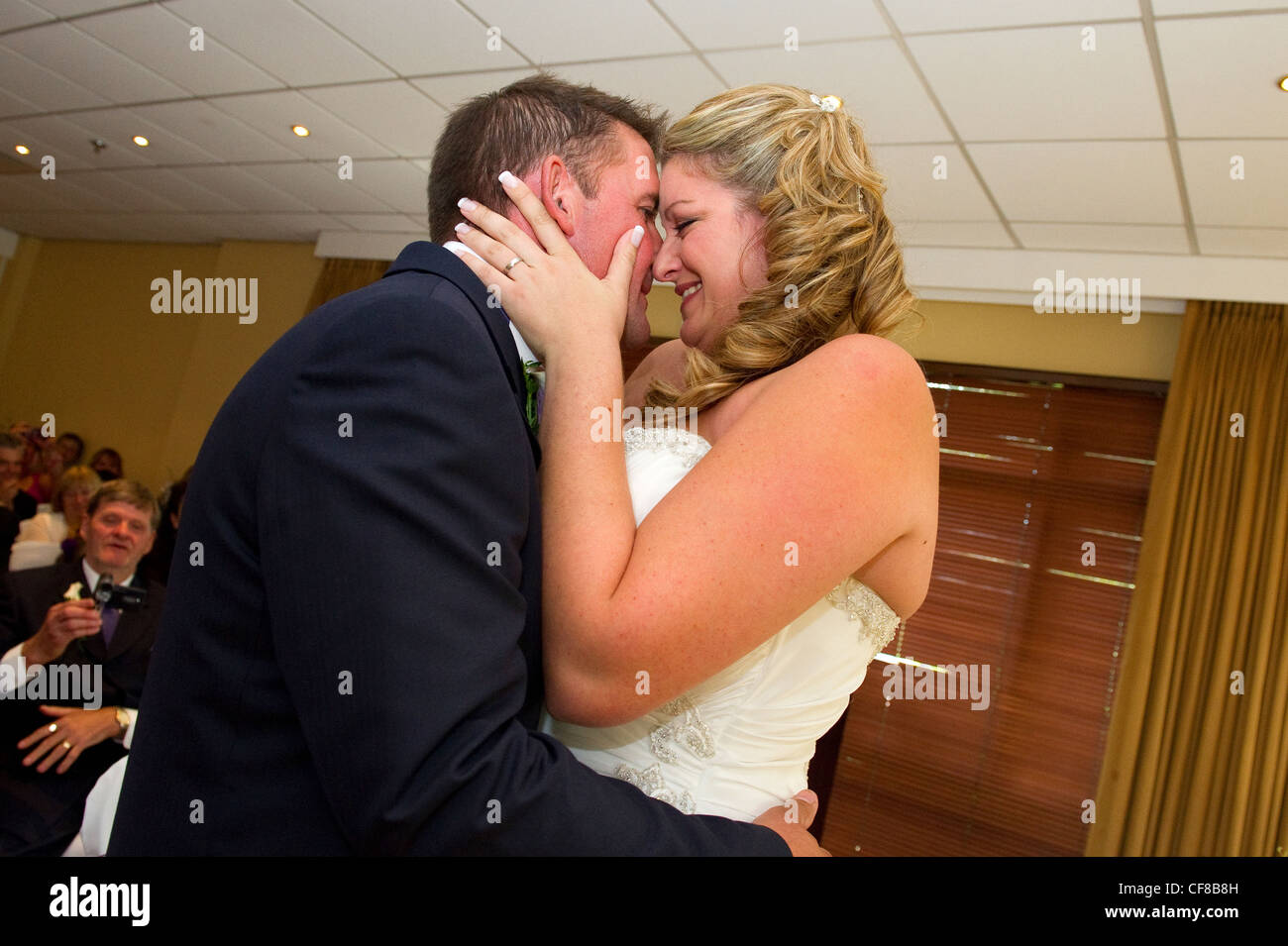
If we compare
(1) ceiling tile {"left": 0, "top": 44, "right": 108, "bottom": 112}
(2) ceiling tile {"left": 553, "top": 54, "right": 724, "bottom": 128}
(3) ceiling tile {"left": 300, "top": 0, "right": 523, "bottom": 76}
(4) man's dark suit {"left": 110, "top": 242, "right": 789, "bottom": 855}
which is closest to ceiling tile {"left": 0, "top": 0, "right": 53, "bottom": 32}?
(1) ceiling tile {"left": 0, "top": 44, "right": 108, "bottom": 112}

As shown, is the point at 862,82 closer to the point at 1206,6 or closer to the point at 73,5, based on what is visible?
the point at 1206,6

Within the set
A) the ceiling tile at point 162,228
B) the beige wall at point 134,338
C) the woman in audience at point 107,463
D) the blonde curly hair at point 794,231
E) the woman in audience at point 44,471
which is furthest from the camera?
the woman in audience at point 107,463

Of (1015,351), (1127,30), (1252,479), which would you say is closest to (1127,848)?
(1252,479)

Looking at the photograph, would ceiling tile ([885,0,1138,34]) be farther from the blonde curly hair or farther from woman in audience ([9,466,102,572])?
woman in audience ([9,466,102,572])

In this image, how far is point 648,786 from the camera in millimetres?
1452

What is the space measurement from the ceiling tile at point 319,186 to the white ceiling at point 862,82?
71 mm

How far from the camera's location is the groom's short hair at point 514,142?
4.58ft

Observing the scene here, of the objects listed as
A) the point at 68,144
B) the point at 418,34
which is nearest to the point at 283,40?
the point at 418,34

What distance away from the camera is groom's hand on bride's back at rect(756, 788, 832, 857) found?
50.8 inches

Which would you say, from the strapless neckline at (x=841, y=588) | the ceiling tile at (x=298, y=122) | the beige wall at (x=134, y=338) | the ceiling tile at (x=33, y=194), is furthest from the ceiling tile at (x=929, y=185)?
the ceiling tile at (x=33, y=194)

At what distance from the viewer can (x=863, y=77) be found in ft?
13.8

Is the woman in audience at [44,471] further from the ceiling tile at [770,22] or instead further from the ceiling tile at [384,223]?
the ceiling tile at [770,22]

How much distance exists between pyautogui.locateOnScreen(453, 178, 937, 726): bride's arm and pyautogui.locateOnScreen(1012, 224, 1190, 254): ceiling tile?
4.37m

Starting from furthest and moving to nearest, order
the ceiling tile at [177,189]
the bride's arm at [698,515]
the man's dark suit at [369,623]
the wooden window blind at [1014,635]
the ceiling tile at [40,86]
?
the ceiling tile at [177,189], the ceiling tile at [40,86], the wooden window blind at [1014,635], the bride's arm at [698,515], the man's dark suit at [369,623]
